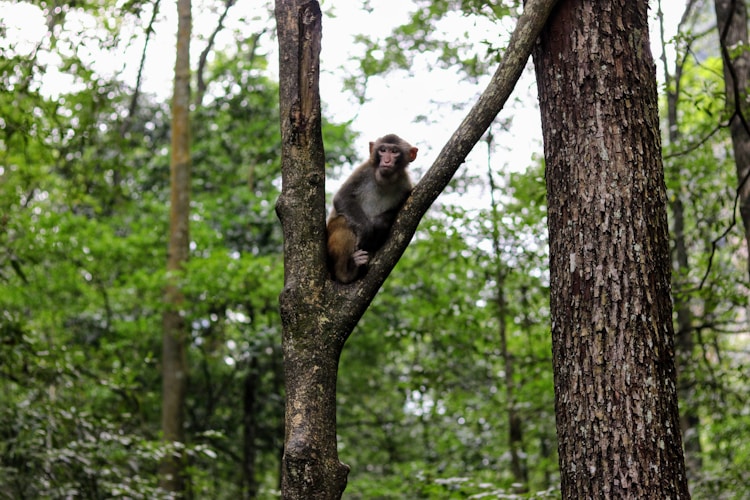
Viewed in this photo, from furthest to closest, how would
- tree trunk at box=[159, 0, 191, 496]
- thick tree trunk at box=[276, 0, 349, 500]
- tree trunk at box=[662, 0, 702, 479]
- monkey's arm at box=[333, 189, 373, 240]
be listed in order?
tree trunk at box=[159, 0, 191, 496], tree trunk at box=[662, 0, 702, 479], monkey's arm at box=[333, 189, 373, 240], thick tree trunk at box=[276, 0, 349, 500]

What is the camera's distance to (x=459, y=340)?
9.41 meters

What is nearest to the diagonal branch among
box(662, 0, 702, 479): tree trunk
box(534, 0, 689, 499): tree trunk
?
box(534, 0, 689, 499): tree trunk

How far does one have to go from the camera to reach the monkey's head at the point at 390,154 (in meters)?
5.76

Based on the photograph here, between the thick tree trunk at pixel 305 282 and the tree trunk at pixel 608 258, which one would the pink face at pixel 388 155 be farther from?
the thick tree trunk at pixel 305 282

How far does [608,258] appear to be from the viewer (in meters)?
3.09

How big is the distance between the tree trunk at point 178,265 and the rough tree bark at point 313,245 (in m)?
7.26

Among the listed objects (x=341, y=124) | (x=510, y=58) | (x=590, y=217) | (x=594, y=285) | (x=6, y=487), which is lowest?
(x=6, y=487)

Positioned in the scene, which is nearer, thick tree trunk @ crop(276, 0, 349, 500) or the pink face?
thick tree trunk @ crop(276, 0, 349, 500)

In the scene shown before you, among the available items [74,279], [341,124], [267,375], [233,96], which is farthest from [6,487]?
[233,96]

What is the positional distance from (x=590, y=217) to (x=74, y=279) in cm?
959

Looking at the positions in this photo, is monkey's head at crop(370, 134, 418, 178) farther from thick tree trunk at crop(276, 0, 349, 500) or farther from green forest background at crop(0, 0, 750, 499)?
thick tree trunk at crop(276, 0, 349, 500)

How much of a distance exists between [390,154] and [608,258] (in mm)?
2887

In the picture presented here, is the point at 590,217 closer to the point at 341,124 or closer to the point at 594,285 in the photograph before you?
Answer: the point at 594,285

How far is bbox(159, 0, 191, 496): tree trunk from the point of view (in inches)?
422
